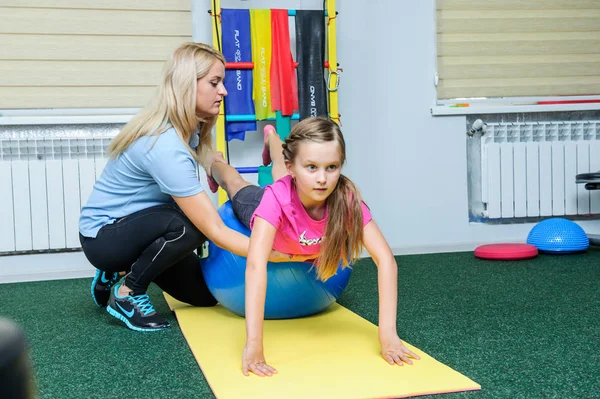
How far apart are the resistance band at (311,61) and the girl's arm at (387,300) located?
1.94 meters

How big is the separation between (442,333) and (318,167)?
71 cm

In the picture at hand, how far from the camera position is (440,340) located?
192 cm

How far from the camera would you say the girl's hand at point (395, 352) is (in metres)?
1.67

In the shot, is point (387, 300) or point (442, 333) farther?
point (442, 333)

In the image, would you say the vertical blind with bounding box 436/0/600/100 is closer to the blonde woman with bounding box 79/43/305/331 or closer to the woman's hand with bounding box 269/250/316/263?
the blonde woman with bounding box 79/43/305/331

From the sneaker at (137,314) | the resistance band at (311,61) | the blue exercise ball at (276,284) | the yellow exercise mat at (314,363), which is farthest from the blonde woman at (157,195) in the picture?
the resistance band at (311,61)

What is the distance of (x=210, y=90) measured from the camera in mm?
2176

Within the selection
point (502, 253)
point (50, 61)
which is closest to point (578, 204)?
point (502, 253)

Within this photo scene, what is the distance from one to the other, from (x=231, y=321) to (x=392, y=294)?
0.71m

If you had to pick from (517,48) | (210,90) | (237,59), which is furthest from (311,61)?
(210,90)

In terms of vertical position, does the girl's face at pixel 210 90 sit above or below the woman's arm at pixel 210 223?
above

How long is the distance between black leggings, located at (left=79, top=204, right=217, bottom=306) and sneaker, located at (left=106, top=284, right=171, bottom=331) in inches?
1.4

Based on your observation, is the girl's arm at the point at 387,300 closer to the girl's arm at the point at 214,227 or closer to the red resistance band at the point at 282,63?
the girl's arm at the point at 214,227

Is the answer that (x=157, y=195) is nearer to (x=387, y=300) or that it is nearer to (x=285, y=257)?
(x=285, y=257)
